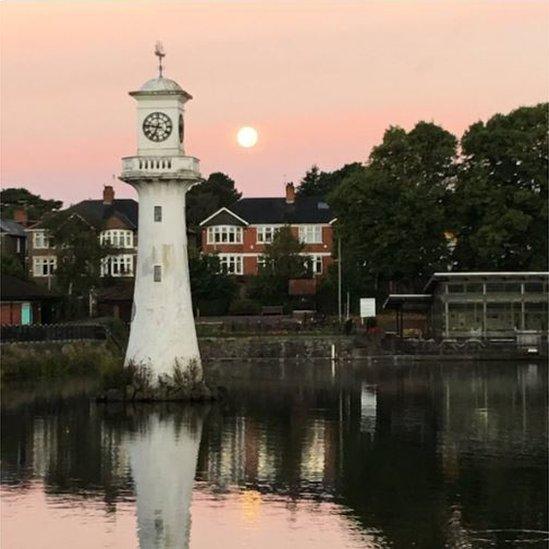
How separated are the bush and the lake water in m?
42.2

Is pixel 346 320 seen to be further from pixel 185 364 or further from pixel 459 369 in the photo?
pixel 185 364

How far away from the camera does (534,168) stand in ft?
251

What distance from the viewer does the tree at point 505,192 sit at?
75875 mm

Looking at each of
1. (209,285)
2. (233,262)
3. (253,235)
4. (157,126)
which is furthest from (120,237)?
(157,126)

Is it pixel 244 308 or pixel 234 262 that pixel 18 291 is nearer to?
pixel 244 308

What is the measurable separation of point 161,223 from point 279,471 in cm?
1439

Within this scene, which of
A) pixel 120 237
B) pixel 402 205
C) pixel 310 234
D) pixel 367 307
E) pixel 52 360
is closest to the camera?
pixel 52 360

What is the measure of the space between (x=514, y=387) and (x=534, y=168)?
28.0 m

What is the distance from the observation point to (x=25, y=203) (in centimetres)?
12875

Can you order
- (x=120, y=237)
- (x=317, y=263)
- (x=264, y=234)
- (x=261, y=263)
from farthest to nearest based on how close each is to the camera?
(x=264, y=234), (x=317, y=263), (x=120, y=237), (x=261, y=263)

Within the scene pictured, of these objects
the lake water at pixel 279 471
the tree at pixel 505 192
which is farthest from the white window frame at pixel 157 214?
the tree at pixel 505 192

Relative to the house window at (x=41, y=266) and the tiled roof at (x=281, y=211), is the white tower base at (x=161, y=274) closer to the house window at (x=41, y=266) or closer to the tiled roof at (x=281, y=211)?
the tiled roof at (x=281, y=211)

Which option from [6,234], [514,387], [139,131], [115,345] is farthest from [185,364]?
[6,234]

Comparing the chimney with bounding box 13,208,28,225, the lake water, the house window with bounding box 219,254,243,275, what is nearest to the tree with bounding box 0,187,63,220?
the chimney with bounding box 13,208,28,225
